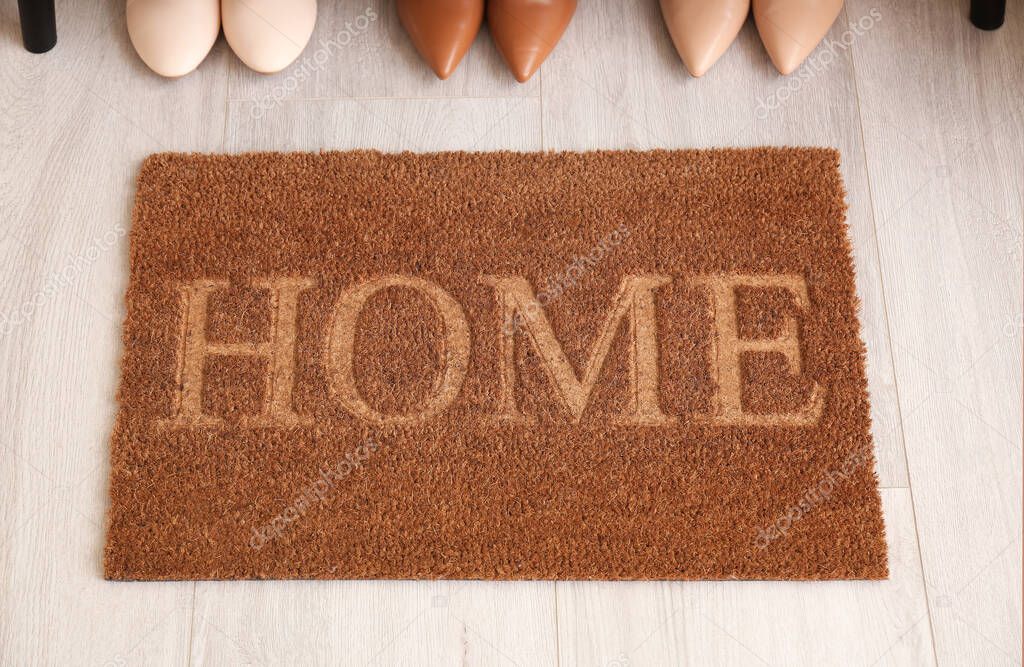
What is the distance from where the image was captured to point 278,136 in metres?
1.32

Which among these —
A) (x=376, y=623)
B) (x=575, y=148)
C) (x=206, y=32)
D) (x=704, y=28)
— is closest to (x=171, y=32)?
(x=206, y=32)

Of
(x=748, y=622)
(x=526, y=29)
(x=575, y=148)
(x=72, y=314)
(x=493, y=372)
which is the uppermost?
(x=526, y=29)

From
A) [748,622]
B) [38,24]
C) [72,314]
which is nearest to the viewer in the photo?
[748,622]

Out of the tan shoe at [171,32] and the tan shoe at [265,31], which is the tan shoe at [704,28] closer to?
the tan shoe at [265,31]

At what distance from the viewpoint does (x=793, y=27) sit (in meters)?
1.33

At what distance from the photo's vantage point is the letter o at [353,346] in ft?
3.83

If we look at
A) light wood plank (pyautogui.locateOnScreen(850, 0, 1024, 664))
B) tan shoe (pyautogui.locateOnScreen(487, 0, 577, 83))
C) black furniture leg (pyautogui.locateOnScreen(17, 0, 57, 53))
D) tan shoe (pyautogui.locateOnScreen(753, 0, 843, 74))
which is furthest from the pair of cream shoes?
light wood plank (pyautogui.locateOnScreen(850, 0, 1024, 664))

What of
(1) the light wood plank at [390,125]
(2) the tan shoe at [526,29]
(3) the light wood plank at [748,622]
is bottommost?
(3) the light wood plank at [748,622]

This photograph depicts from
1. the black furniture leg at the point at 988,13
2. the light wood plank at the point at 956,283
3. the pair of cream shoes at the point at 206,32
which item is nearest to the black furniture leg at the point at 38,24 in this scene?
the pair of cream shoes at the point at 206,32

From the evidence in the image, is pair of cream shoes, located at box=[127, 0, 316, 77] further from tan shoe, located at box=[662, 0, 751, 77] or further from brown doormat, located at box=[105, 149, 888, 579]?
tan shoe, located at box=[662, 0, 751, 77]

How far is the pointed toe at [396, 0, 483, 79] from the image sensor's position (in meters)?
1.32

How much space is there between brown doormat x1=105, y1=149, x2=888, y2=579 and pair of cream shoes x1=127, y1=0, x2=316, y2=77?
18 centimetres

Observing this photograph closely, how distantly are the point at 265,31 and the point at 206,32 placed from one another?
0.10m

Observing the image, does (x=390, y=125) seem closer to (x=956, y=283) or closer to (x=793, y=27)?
(x=793, y=27)
